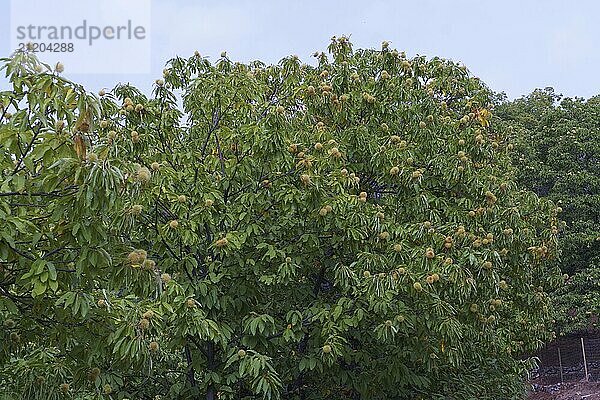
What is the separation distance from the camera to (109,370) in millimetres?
5230

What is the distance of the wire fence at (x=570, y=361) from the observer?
17.3 m

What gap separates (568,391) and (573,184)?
540cm

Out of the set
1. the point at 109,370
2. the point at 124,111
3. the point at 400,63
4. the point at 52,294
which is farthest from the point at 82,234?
the point at 400,63

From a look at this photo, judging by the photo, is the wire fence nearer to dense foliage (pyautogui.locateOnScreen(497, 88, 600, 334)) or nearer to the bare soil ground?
the bare soil ground

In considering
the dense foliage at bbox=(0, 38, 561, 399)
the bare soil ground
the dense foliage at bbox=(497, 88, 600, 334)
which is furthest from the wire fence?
the dense foliage at bbox=(0, 38, 561, 399)

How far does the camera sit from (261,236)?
6.06 metres

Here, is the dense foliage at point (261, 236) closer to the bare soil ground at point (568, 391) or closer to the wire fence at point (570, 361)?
the bare soil ground at point (568, 391)

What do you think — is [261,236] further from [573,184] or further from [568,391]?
[573,184]

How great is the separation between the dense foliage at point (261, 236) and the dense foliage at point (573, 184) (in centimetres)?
1037

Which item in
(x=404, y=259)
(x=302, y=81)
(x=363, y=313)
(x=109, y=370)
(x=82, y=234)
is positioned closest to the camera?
(x=82, y=234)

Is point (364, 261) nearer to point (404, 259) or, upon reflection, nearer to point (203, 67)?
point (404, 259)

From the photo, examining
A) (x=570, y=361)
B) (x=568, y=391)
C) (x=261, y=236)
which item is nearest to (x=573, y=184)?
(x=570, y=361)

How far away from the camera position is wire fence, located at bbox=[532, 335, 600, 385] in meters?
17.3

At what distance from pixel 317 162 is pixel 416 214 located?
1.36 meters
